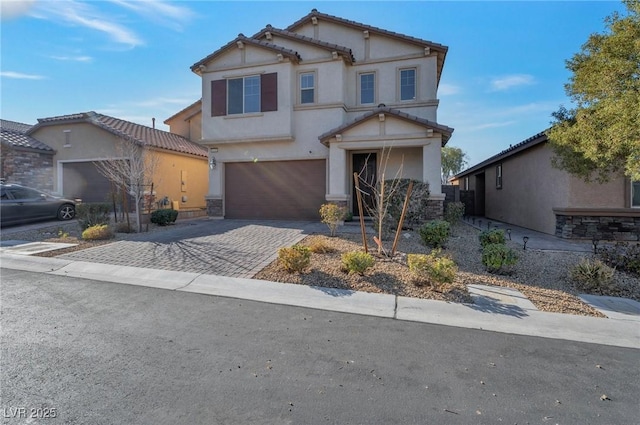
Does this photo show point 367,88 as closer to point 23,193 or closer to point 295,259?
point 295,259

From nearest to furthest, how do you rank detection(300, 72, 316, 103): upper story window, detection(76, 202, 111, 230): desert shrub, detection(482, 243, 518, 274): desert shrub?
1. detection(482, 243, 518, 274): desert shrub
2. detection(76, 202, 111, 230): desert shrub
3. detection(300, 72, 316, 103): upper story window

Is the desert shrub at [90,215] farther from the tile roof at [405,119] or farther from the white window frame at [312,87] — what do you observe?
the white window frame at [312,87]

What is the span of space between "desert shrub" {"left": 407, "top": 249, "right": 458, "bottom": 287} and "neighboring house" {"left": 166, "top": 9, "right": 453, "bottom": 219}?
7148mm

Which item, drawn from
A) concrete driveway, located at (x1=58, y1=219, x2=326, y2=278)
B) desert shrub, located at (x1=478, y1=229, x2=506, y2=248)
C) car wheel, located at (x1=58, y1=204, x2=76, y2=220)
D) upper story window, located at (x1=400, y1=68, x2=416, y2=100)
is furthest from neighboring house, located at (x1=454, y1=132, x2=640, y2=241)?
car wheel, located at (x1=58, y1=204, x2=76, y2=220)

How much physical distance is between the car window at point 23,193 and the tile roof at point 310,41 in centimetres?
1147

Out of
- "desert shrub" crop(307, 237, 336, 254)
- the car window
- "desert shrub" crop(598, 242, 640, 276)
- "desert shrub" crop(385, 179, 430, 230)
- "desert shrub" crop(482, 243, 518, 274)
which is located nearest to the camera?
"desert shrub" crop(482, 243, 518, 274)

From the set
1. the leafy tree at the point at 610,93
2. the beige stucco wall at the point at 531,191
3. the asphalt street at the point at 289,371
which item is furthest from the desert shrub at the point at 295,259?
the beige stucco wall at the point at 531,191

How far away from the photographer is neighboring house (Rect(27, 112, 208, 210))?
15.0 meters

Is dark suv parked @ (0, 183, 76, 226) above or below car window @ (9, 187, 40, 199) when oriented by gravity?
below

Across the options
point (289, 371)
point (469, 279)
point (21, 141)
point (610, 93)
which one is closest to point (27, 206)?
point (21, 141)

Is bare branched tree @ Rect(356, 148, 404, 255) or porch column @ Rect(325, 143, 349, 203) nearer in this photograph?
bare branched tree @ Rect(356, 148, 404, 255)

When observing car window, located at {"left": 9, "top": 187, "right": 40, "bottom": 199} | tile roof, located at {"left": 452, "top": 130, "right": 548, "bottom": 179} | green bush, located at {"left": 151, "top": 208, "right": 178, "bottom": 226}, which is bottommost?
green bush, located at {"left": 151, "top": 208, "right": 178, "bottom": 226}

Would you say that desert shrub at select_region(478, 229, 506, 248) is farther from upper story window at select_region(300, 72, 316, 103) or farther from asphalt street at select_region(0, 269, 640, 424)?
upper story window at select_region(300, 72, 316, 103)

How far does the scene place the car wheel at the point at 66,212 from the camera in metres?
13.3
